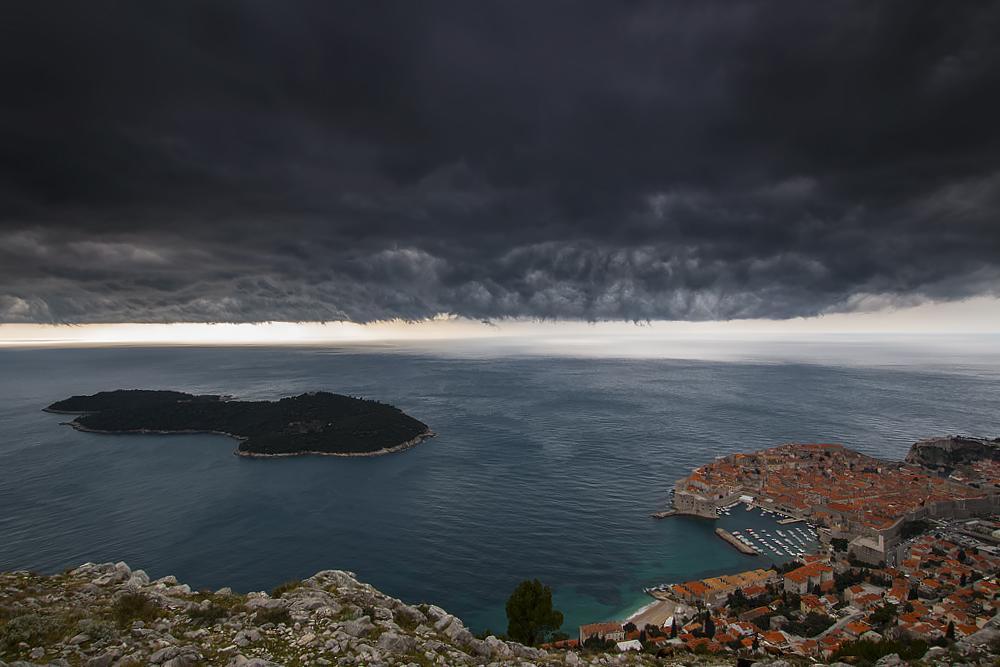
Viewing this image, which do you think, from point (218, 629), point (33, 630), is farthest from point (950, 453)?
point (33, 630)

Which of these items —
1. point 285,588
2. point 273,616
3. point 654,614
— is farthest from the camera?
point 654,614

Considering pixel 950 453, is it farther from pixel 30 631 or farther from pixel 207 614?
pixel 30 631

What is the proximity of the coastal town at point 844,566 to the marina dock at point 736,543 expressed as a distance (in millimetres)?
221

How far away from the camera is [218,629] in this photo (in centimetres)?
1906

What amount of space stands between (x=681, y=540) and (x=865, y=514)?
3248cm

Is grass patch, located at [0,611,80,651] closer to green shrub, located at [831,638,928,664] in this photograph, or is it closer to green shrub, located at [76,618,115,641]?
green shrub, located at [76,618,115,641]

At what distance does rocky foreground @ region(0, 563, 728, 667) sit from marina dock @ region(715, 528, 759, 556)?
52529 millimetres

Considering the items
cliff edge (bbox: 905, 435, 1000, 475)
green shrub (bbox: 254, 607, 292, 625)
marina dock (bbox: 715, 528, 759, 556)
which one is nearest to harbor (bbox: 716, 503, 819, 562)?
marina dock (bbox: 715, 528, 759, 556)

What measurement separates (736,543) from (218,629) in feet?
240

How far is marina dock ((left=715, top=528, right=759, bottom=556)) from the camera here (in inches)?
2662

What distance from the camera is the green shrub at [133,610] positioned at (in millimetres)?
19027

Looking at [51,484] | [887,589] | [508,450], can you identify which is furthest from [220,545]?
[887,589]

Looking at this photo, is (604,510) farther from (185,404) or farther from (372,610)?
(185,404)

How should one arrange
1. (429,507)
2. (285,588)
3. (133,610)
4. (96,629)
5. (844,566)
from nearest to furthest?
(96,629), (133,610), (285,588), (844,566), (429,507)
